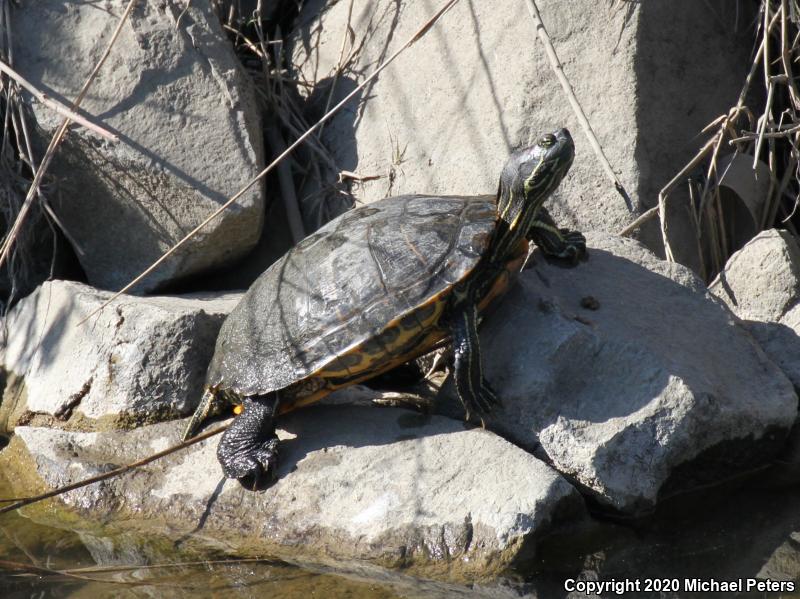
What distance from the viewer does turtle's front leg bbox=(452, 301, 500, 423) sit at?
127 inches

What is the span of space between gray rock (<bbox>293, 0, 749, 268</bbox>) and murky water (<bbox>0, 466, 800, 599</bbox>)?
1.45 m

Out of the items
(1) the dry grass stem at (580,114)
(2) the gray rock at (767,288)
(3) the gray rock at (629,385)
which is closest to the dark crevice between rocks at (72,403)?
(3) the gray rock at (629,385)

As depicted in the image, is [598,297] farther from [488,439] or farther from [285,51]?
[285,51]

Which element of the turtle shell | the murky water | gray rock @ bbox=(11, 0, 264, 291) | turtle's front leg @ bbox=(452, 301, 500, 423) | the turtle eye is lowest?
the murky water

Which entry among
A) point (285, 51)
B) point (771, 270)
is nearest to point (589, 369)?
point (771, 270)

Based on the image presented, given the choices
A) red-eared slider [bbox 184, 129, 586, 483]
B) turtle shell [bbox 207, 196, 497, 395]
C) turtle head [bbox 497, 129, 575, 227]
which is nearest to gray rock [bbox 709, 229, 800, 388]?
red-eared slider [bbox 184, 129, 586, 483]

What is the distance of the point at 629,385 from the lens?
10.5 feet

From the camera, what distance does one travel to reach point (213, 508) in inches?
131

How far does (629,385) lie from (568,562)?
25.3 inches

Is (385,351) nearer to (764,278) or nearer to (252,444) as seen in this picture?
(252,444)

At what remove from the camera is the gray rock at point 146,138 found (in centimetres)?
453

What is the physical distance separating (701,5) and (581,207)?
1180mm

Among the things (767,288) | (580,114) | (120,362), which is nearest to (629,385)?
(580,114)

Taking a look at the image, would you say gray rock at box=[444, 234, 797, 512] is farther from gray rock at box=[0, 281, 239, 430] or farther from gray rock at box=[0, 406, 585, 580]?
gray rock at box=[0, 281, 239, 430]
